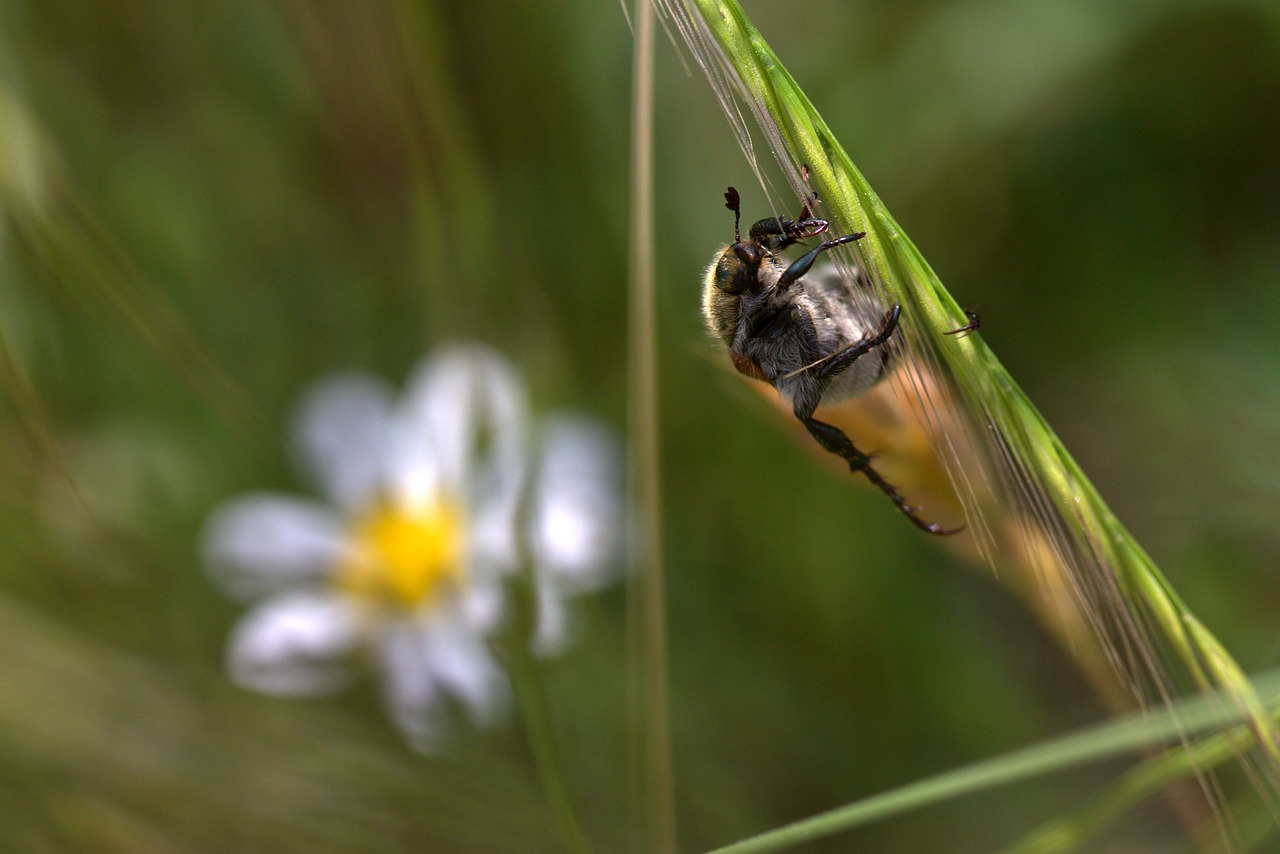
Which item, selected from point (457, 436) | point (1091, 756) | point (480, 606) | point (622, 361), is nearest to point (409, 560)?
point (457, 436)

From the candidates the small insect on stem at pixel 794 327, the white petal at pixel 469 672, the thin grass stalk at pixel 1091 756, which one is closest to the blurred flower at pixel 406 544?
the white petal at pixel 469 672

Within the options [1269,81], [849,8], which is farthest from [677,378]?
[1269,81]

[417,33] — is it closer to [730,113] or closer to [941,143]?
[730,113]

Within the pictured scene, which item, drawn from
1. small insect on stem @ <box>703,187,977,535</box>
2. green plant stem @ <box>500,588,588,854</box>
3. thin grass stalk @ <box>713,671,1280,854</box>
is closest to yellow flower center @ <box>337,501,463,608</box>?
green plant stem @ <box>500,588,588,854</box>

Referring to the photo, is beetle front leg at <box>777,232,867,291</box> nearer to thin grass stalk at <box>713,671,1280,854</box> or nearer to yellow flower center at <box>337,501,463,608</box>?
thin grass stalk at <box>713,671,1280,854</box>

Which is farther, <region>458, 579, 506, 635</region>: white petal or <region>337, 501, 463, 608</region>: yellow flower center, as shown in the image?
<region>337, 501, 463, 608</region>: yellow flower center

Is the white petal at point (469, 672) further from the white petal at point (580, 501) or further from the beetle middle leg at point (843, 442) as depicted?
the beetle middle leg at point (843, 442)
